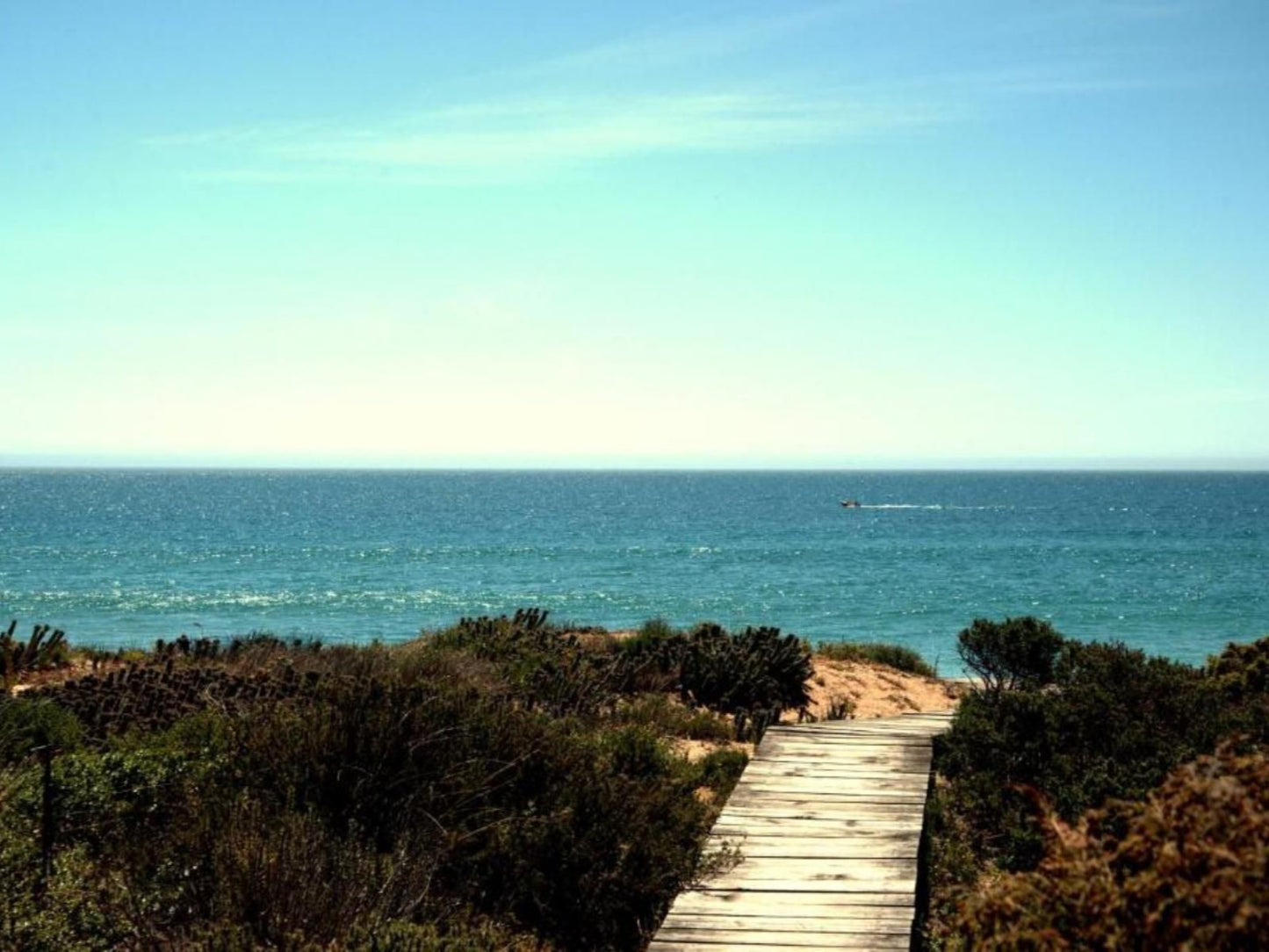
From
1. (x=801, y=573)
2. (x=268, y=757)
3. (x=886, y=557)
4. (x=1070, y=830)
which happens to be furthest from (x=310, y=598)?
(x=1070, y=830)

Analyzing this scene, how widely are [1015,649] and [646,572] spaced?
43959mm

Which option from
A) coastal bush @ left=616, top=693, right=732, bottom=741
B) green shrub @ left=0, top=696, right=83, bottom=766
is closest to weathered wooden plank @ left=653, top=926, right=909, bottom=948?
green shrub @ left=0, top=696, right=83, bottom=766

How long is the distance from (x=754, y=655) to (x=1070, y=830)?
1216cm

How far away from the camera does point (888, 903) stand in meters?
6.98

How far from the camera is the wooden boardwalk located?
657 cm

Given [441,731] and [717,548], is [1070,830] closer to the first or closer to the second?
[441,731]

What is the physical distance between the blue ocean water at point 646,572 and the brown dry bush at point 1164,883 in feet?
90.2

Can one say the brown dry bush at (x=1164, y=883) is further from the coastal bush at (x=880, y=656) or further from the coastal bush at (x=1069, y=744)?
the coastal bush at (x=880, y=656)

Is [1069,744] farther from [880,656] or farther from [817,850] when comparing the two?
[880,656]

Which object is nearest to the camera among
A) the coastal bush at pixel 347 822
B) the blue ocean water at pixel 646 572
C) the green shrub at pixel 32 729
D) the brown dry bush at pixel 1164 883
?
the brown dry bush at pixel 1164 883

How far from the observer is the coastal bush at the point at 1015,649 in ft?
46.8

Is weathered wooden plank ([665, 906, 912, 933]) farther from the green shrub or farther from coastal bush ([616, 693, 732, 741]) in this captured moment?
coastal bush ([616, 693, 732, 741])

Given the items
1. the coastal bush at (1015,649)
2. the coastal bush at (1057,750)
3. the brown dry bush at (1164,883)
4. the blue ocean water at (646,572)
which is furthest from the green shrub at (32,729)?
the blue ocean water at (646,572)

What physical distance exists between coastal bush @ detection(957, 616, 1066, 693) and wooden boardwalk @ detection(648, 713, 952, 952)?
10.4 feet
